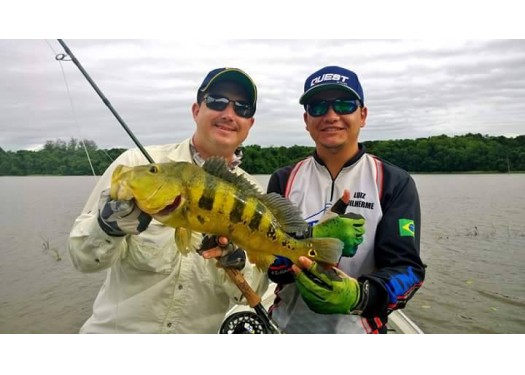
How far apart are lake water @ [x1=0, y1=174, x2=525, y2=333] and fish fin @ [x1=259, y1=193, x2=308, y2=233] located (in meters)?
1.87

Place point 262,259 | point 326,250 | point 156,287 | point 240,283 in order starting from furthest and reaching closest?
point 156,287, point 240,283, point 262,259, point 326,250

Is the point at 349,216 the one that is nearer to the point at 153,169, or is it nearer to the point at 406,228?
the point at 406,228

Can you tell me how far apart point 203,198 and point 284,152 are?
Answer: 2532 millimetres

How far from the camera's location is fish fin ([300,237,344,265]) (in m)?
1.83

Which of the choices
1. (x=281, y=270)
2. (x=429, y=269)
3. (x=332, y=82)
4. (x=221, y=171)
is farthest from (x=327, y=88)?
(x=429, y=269)

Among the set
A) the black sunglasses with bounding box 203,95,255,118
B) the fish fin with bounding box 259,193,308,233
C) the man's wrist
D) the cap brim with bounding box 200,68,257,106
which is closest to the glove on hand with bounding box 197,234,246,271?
the fish fin with bounding box 259,193,308,233

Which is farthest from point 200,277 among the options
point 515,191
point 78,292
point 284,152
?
point 515,191

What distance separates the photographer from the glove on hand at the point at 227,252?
1.93 metres

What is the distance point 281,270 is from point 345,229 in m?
0.49

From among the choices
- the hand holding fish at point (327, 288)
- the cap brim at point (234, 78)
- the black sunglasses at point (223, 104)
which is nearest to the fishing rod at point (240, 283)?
the hand holding fish at point (327, 288)

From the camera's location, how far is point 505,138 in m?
5.77

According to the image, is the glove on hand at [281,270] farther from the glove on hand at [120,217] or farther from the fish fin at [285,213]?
the glove on hand at [120,217]

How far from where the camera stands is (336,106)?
2.27 m

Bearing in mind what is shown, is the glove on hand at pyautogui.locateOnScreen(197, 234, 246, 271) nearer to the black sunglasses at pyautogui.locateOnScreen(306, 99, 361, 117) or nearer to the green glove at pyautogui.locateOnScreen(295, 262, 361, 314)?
the green glove at pyautogui.locateOnScreen(295, 262, 361, 314)
